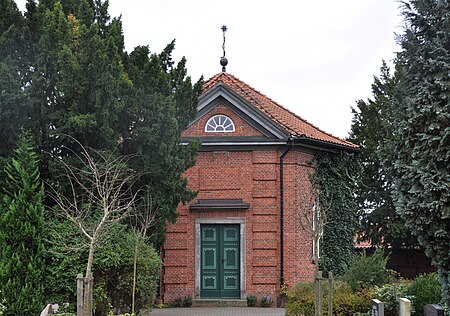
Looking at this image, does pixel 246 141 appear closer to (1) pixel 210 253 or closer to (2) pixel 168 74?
(1) pixel 210 253

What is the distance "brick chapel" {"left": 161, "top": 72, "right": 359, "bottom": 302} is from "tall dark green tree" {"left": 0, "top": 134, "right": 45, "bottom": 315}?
29.2ft

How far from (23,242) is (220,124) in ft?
34.0

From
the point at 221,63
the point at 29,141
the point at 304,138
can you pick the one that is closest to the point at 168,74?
the point at 29,141

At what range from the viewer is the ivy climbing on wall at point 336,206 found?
79.6 ft

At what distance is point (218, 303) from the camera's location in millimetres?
22406

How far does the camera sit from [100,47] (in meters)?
15.3

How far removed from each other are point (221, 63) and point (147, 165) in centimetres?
1097

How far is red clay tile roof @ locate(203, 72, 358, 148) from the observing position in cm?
2330

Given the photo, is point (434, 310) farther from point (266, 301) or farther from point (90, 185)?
point (266, 301)

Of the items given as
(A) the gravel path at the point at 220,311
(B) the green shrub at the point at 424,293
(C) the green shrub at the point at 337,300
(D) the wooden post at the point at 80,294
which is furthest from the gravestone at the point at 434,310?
(A) the gravel path at the point at 220,311

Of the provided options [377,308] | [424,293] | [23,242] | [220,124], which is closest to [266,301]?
[220,124]

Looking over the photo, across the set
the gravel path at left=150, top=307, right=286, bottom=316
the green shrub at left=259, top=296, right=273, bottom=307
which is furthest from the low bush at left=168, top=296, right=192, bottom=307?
the green shrub at left=259, top=296, right=273, bottom=307

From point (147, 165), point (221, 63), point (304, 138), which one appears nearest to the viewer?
point (147, 165)

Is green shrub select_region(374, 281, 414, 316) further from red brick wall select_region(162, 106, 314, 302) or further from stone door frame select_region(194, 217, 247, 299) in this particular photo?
stone door frame select_region(194, 217, 247, 299)
